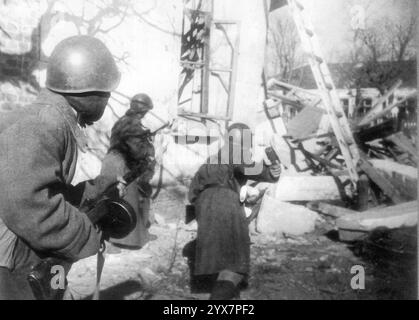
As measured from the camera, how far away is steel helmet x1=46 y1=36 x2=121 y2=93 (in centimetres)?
201

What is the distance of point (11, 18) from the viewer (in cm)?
454

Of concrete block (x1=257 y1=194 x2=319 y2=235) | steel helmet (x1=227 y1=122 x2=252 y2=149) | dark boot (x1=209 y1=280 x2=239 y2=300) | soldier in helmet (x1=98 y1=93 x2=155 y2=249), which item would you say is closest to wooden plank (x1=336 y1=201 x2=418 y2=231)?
concrete block (x1=257 y1=194 x2=319 y2=235)

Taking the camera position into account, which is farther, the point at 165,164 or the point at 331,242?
the point at 165,164

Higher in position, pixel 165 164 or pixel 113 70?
pixel 165 164

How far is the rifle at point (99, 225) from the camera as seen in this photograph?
1673mm

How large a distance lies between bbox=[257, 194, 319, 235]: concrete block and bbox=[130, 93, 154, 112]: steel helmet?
7.58 ft

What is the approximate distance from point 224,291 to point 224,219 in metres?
0.66

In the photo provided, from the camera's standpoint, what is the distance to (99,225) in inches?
80.6

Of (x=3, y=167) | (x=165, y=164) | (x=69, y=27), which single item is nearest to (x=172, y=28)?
(x=69, y=27)

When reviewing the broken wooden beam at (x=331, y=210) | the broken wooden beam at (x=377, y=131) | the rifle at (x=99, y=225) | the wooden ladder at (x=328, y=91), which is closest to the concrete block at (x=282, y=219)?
the broken wooden beam at (x=331, y=210)

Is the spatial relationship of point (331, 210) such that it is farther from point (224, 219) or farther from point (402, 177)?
point (224, 219)

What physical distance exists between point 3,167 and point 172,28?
17.7ft

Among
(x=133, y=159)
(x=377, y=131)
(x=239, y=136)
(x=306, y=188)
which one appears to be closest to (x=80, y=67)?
(x=239, y=136)

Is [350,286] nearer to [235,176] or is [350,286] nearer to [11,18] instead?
[235,176]
